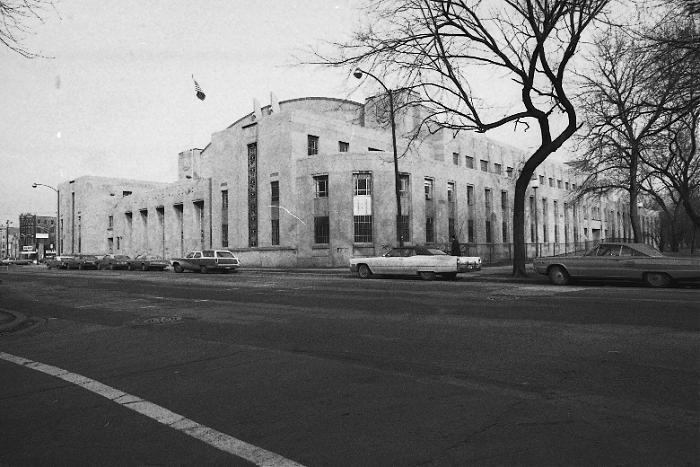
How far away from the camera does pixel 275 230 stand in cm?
3806

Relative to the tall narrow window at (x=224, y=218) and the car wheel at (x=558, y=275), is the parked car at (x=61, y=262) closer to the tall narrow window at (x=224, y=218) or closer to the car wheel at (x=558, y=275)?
the tall narrow window at (x=224, y=218)

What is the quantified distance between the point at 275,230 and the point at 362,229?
738 centimetres

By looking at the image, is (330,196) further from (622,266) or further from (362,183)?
(622,266)

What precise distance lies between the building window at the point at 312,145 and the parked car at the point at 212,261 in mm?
10994

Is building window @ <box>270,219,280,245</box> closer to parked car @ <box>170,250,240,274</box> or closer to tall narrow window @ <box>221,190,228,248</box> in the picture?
parked car @ <box>170,250,240,274</box>

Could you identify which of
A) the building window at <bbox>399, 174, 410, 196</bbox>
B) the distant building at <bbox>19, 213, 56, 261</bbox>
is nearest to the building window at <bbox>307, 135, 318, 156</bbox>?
the building window at <bbox>399, 174, 410, 196</bbox>

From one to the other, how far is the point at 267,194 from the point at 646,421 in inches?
1418

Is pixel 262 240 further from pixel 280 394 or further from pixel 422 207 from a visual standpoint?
pixel 280 394

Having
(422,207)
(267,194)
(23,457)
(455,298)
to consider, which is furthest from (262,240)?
(23,457)

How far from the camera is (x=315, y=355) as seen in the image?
20.3ft

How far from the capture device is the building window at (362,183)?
3469 cm

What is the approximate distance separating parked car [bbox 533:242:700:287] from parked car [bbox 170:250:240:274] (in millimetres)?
19949

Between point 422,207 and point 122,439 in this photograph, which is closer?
point 122,439

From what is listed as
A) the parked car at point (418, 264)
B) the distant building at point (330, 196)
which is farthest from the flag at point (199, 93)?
the parked car at point (418, 264)
